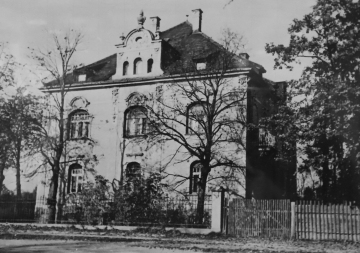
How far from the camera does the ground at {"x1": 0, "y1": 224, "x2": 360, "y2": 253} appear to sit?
45.1ft

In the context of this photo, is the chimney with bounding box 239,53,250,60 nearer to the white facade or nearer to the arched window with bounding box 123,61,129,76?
the white facade

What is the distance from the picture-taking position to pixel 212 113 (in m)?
25.2

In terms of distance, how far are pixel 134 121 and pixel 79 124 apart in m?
4.25

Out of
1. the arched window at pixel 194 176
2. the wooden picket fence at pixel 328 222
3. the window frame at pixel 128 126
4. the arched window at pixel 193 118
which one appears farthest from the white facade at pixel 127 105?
the wooden picket fence at pixel 328 222

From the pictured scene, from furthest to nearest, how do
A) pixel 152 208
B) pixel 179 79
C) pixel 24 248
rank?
pixel 179 79
pixel 152 208
pixel 24 248

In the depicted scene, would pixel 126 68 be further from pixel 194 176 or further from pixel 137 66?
pixel 194 176

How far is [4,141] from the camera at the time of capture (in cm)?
2908

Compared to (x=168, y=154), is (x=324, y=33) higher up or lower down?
higher up

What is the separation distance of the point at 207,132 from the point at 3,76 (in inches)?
546

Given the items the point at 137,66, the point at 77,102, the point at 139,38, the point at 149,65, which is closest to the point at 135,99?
the point at 137,66

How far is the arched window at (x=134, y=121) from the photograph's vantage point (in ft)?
97.7

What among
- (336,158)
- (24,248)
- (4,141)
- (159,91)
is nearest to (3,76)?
(4,141)

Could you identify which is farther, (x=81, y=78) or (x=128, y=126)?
(x=81, y=78)

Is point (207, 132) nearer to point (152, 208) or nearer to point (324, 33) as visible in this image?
point (152, 208)
